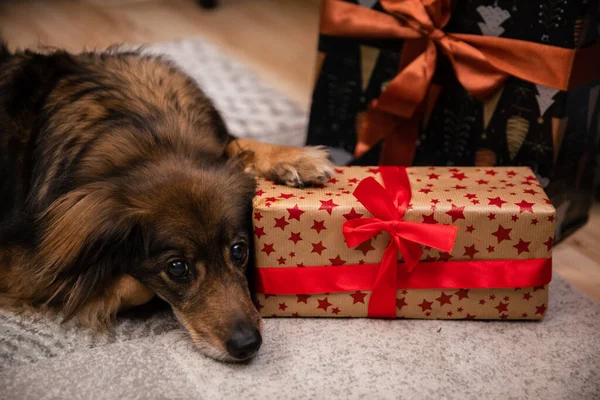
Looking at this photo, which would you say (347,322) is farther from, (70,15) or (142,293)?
(70,15)

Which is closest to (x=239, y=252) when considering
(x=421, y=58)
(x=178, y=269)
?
(x=178, y=269)

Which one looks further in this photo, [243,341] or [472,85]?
[472,85]

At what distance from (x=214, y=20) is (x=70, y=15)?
3.17 feet

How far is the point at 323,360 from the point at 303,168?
530mm

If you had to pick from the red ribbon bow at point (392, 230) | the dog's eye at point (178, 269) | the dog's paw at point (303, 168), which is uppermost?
the dog's paw at point (303, 168)

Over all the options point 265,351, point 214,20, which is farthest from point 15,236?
point 214,20

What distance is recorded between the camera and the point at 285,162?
1877mm

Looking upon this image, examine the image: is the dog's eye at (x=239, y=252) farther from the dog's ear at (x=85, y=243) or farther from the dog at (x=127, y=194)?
the dog's ear at (x=85, y=243)

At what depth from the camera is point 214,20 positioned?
4453 millimetres

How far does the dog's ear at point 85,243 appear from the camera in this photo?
5.25 ft

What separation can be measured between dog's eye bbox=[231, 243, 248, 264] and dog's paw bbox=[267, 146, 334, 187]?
0.24 m

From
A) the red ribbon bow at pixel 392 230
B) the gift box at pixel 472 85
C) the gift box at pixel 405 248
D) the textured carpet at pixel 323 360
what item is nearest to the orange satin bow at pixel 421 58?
the gift box at pixel 472 85

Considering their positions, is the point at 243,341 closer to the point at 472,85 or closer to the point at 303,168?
the point at 303,168

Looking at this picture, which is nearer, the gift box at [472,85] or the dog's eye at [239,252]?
the dog's eye at [239,252]
